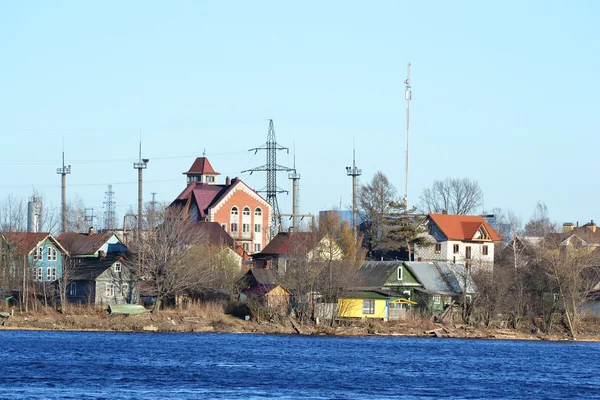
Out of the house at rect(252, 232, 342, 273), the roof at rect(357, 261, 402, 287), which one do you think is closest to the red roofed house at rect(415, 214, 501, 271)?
the house at rect(252, 232, 342, 273)

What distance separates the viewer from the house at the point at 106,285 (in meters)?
84.3

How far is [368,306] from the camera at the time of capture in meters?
83.0

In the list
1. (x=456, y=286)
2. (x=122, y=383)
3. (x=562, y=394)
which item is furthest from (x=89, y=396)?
(x=456, y=286)

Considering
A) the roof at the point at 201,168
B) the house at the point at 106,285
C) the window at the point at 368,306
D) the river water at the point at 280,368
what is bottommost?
the river water at the point at 280,368

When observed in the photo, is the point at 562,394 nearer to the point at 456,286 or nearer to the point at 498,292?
the point at 498,292

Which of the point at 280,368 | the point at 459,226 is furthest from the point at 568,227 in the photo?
the point at 280,368

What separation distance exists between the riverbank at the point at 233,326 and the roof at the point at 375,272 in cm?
556

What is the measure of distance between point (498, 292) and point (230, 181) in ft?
144

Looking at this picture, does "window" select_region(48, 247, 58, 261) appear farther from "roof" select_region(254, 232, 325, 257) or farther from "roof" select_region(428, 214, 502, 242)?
"roof" select_region(428, 214, 502, 242)

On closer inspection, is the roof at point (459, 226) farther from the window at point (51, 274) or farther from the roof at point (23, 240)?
the window at point (51, 274)

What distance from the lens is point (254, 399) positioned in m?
42.0

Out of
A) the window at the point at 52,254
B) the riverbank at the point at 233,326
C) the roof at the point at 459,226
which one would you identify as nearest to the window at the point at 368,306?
the riverbank at the point at 233,326

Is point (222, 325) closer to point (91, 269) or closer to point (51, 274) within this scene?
point (91, 269)

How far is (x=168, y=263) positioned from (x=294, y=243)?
11439 millimetres
